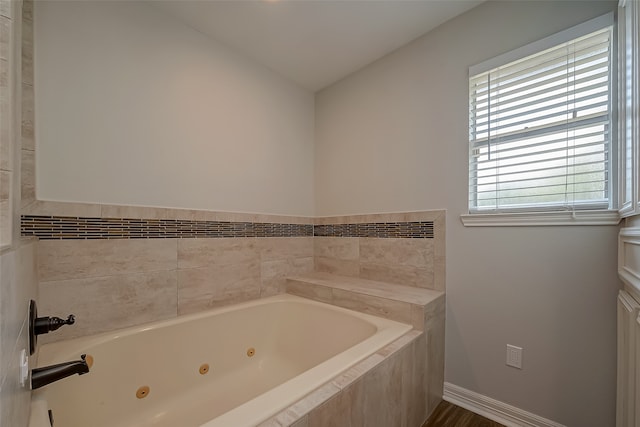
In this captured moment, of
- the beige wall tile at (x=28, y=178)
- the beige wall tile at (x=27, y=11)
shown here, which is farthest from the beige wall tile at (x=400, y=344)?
the beige wall tile at (x=27, y=11)

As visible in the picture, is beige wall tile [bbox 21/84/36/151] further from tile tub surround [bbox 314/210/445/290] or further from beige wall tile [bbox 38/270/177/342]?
tile tub surround [bbox 314/210/445/290]

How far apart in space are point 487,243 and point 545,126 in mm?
691

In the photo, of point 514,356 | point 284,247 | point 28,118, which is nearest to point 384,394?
point 514,356

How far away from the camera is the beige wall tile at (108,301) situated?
127cm

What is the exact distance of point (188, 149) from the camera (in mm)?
1745

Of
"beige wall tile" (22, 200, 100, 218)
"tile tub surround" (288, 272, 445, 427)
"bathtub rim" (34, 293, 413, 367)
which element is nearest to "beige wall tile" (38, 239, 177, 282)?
"beige wall tile" (22, 200, 100, 218)

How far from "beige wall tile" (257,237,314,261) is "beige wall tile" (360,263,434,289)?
1.84 ft

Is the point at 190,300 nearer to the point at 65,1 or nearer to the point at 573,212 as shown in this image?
the point at 65,1

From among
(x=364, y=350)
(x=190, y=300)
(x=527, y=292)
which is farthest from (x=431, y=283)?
(x=190, y=300)

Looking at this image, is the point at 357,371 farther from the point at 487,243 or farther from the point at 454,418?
the point at 487,243

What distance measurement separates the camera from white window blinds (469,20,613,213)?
1259 mm

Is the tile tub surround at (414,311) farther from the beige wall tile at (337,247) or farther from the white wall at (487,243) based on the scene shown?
the beige wall tile at (337,247)

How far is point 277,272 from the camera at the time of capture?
2191mm

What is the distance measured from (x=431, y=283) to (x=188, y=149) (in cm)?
185
